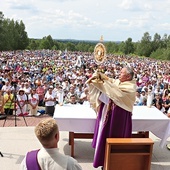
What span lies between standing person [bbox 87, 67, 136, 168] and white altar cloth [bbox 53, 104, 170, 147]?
1.63 ft

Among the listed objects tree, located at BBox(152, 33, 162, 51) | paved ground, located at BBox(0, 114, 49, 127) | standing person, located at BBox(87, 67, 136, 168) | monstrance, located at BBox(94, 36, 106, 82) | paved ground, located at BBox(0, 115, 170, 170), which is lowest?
paved ground, located at BBox(0, 114, 49, 127)

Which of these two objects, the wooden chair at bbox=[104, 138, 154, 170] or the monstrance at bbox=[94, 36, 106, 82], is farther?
the monstrance at bbox=[94, 36, 106, 82]

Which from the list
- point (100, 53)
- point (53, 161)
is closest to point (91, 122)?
point (100, 53)

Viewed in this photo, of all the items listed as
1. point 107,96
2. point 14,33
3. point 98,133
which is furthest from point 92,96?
point 14,33

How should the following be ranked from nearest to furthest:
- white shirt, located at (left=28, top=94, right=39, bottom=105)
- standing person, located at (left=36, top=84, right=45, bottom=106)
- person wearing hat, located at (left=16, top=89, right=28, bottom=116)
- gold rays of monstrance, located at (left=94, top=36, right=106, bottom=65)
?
gold rays of monstrance, located at (left=94, top=36, right=106, bottom=65) < person wearing hat, located at (left=16, top=89, right=28, bottom=116) < white shirt, located at (left=28, top=94, right=39, bottom=105) < standing person, located at (left=36, top=84, right=45, bottom=106)

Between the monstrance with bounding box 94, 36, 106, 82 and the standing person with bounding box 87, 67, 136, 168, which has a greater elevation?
the monstrance with bounding box 94, 36, 106, 82

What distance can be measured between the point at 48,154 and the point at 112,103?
2344mm

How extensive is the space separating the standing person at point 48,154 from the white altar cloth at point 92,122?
9.14 feet

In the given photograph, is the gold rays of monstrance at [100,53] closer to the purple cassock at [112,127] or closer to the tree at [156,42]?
the purple cassock at [112,127]

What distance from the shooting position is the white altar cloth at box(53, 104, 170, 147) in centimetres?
479

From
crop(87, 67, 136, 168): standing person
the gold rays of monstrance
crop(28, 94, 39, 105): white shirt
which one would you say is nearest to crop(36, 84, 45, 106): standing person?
crop(28, 94, 39, 105): white shirt

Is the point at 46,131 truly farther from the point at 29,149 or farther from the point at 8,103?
the point at 8,103

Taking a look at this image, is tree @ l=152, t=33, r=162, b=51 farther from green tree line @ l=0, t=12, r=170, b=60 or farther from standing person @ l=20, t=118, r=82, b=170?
standing person @ l=20, t=118, r=82, b=170

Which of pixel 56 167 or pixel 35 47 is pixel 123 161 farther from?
pixel 35 47
